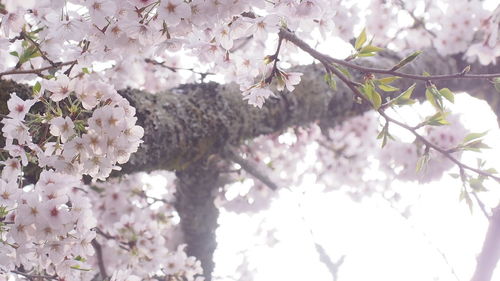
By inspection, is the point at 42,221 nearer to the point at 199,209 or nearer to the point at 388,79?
the point at 388,79

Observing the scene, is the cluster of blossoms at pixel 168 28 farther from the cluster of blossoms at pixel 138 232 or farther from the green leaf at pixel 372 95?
the cluster of blossoms at pixel 138 232

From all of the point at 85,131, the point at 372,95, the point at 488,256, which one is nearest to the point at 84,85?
the point at 85,131

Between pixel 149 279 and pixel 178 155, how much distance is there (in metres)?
0.56

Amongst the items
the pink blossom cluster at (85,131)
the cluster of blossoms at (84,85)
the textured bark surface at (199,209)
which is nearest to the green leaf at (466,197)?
the cluster of blossoms at (84,85)

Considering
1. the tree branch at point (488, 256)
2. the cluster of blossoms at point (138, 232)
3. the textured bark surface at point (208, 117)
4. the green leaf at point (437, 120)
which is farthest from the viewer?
the cluster of blossoms at point (138, 232)

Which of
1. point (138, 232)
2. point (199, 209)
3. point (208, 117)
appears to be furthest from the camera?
point (199, 209)

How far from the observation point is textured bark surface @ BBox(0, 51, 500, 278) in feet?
5.07

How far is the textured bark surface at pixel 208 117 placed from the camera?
5.07ft

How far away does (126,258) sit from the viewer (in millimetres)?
2525

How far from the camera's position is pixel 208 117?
1.79 meters

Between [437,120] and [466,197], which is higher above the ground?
[437,120]

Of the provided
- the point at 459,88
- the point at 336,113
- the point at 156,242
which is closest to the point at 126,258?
the point at 156,242

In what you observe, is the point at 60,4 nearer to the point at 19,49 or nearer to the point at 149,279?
the point at 19,49

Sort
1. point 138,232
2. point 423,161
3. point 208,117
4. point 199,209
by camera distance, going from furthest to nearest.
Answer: point 199,209 → point 138,232 → point 208,117 → point 423,161
